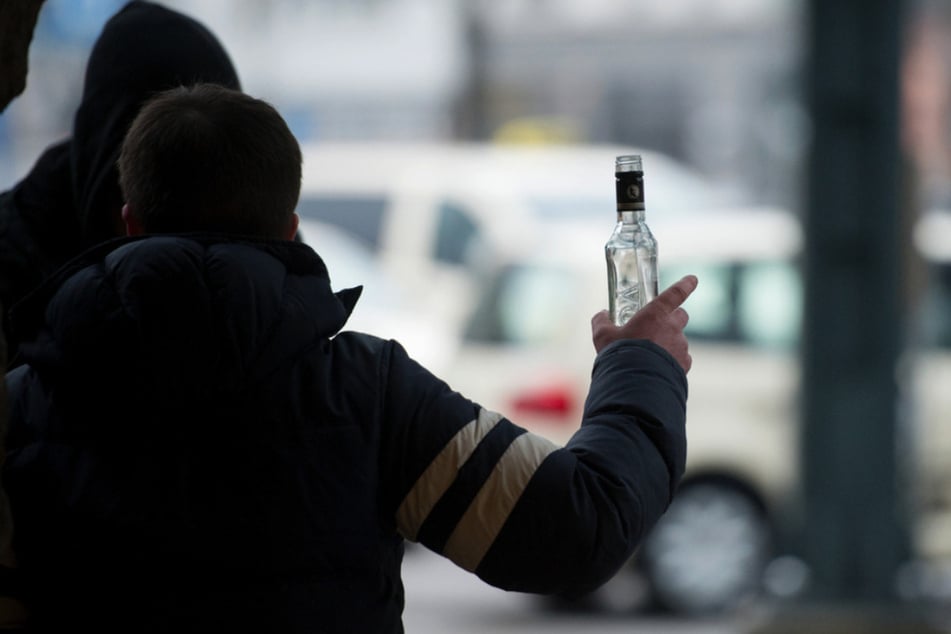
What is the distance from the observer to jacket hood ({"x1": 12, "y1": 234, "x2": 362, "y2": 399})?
1724 millimetres

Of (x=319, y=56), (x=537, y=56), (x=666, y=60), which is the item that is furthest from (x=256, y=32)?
(x=666, y=60)

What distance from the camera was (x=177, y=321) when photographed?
173 centimetres

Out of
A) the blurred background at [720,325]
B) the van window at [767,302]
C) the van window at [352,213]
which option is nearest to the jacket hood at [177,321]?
the blurred background at [720,325]

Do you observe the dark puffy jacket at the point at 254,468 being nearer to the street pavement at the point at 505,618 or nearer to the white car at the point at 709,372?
the street pavement at the point at 505,618

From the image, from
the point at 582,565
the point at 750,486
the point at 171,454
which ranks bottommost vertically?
the point at 750,486

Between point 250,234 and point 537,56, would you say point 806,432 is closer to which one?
point 250,234

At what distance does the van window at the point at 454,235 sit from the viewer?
41.8ft

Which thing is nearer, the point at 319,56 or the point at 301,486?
the point at 301,486

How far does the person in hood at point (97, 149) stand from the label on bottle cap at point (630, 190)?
0.81 m

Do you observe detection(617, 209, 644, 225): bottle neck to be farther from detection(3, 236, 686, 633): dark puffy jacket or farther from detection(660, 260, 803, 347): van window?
detection(660, 260, 803, 347): van window

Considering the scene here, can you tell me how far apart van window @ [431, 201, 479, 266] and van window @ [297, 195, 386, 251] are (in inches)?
19.9

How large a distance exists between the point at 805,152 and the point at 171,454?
5120mm

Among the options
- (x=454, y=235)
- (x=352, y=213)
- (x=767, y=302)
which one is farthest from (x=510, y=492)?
(x=352, y=213)

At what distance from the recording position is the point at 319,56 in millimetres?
25172
